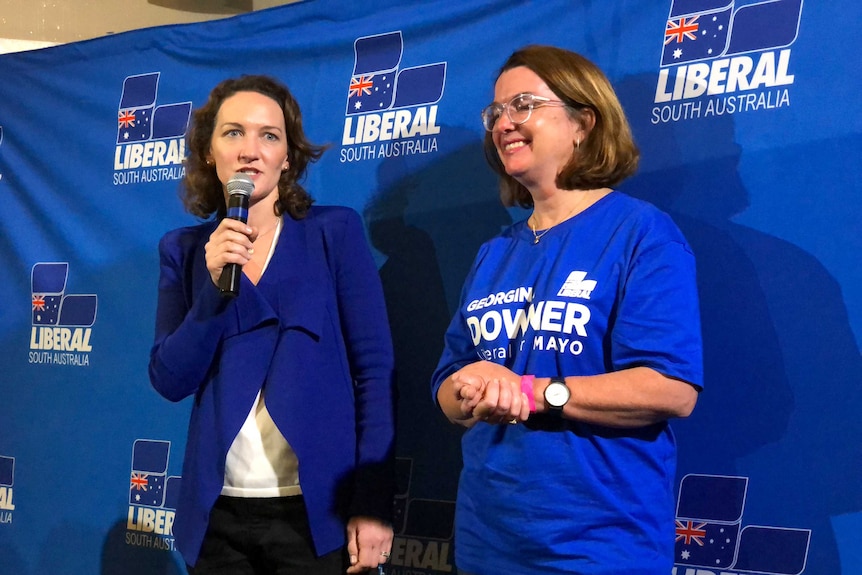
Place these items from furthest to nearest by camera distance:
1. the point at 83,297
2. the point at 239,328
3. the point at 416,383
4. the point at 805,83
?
the point at 83,297
the point at 416,383
the point at 805,83
the point at 239,328

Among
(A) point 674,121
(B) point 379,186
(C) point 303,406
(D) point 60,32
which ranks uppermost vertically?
(D) point 60,32

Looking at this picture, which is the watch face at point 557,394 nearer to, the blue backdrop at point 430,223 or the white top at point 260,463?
the white top at point 260,463

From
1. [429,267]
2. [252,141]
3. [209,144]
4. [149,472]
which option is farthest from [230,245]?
[149,472]

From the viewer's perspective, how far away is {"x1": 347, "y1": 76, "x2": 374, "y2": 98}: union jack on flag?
8.51 ft

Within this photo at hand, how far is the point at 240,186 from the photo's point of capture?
1715 millimetres

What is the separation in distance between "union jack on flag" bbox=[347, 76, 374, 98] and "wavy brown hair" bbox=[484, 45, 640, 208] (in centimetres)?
95

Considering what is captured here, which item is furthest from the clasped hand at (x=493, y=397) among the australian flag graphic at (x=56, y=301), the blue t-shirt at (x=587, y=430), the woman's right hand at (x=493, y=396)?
the australian flag graphic at (x=56, y=301)

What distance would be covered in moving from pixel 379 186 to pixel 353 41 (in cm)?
48

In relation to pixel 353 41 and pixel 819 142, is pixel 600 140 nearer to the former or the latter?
pixel 819 142

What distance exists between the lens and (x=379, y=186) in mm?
2529

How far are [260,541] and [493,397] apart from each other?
0.67 metres

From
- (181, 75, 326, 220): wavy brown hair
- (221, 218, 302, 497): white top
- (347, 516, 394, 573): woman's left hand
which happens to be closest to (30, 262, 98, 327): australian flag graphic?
(181, 75, 326, 220): wavy brown hair

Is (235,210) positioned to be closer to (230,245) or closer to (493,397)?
(230,245)

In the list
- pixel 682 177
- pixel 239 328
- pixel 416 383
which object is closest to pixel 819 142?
pixel 682 177
